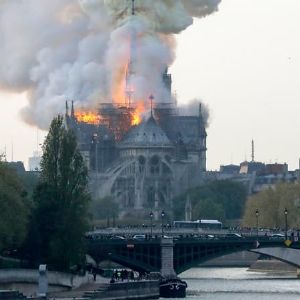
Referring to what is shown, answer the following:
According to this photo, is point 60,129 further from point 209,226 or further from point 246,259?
point 246,259

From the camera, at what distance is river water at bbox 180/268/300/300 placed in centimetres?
11006

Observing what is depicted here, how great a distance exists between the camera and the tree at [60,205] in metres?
108

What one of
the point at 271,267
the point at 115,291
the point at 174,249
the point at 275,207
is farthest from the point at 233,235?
the point at 275,207

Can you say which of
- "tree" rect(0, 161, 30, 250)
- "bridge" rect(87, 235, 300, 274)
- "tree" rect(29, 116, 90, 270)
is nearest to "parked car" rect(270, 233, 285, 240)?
"bridge" rect(87, 235, 300, 274)

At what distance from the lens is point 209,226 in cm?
15300

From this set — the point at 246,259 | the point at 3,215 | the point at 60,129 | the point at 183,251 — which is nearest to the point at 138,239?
the point at 183,251

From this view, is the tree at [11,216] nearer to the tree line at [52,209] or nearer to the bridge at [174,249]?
the tree line at [52,209]

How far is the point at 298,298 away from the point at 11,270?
13.9 m

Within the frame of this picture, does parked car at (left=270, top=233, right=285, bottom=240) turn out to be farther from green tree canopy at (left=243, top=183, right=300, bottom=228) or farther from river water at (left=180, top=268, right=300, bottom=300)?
green tree canopy at (left=243, top=183, right=300, bottom=228)

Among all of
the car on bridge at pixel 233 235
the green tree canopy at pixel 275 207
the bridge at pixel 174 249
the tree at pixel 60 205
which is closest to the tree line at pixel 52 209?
the tree at pixel 60 205

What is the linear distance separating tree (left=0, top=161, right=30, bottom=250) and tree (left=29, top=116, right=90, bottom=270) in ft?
4.73

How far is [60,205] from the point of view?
358 feet

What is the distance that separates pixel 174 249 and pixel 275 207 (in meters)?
50.9

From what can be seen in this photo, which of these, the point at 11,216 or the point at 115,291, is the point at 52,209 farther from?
the point at 115,291
